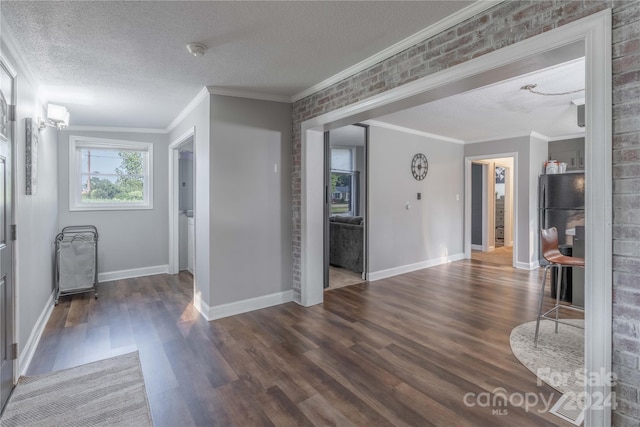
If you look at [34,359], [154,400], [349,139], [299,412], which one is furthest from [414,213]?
[34,359]

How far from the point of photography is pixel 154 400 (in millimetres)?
2014

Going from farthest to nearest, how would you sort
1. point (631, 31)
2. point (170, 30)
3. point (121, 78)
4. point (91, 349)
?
point (121, 78), point (91, 349), point (170, 30), point (631, 31)

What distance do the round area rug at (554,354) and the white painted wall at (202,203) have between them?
2974 mm

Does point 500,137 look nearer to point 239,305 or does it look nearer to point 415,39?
point 415,39

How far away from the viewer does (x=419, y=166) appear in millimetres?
5684

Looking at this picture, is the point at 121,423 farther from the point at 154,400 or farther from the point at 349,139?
the point at 349,139

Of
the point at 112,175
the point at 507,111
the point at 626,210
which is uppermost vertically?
the point at 507,111

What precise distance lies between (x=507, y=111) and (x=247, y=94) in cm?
345

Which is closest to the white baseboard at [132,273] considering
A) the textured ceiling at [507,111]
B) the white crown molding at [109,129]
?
the white crown molding at [109,129]

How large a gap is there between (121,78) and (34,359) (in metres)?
2.52

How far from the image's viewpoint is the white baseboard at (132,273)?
483 cm

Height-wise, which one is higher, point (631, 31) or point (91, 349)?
point (631, 31)

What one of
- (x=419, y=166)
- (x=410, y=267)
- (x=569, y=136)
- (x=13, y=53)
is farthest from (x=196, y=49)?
(x=569, y=136)

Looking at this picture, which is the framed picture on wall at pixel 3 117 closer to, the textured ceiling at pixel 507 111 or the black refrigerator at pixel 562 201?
the textured ceiling at pixel 507 111
